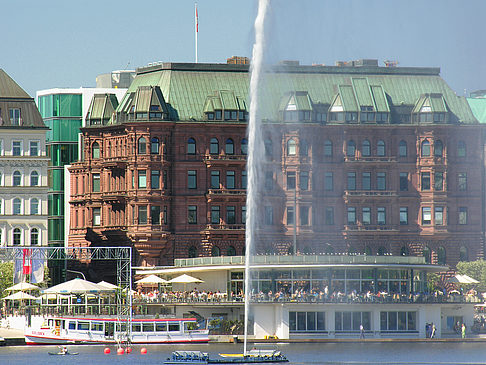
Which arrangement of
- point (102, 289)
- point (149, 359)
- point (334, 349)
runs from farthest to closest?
point (102, 289), point (334, 349), point (149, 359)

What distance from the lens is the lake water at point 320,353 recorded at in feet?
507

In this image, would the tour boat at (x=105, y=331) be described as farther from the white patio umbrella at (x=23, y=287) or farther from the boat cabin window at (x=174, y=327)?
the white patio umbrella at (x=23, y=287)

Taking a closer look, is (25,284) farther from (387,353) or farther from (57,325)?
(387,353)

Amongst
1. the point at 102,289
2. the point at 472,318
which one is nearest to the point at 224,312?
the point at 102,289

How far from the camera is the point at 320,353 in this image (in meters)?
164

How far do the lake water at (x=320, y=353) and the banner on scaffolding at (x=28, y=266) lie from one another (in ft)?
67.4

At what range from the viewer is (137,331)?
177500 millimetres

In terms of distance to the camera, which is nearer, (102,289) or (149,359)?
(149,359)

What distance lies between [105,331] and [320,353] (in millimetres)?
24900

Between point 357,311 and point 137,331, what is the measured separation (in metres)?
24.8

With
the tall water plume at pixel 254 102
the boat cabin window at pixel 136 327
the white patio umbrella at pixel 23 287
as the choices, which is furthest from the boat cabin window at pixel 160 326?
the tall water plume at pixel 254 102

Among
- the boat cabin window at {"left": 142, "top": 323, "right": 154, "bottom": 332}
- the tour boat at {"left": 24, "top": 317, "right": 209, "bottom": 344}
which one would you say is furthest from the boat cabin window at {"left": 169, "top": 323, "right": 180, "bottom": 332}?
the boat cabin window at {"left": 142, "top": 323, "right": 154, "bottom": 332}

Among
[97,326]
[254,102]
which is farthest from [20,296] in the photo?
[254,102]

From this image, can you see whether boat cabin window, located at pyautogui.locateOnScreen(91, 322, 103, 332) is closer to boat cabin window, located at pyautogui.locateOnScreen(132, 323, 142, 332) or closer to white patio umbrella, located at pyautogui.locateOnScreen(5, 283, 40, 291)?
boat cabin window, located at pyautogui.locateOnScreen(132, 323, 142, 332)
